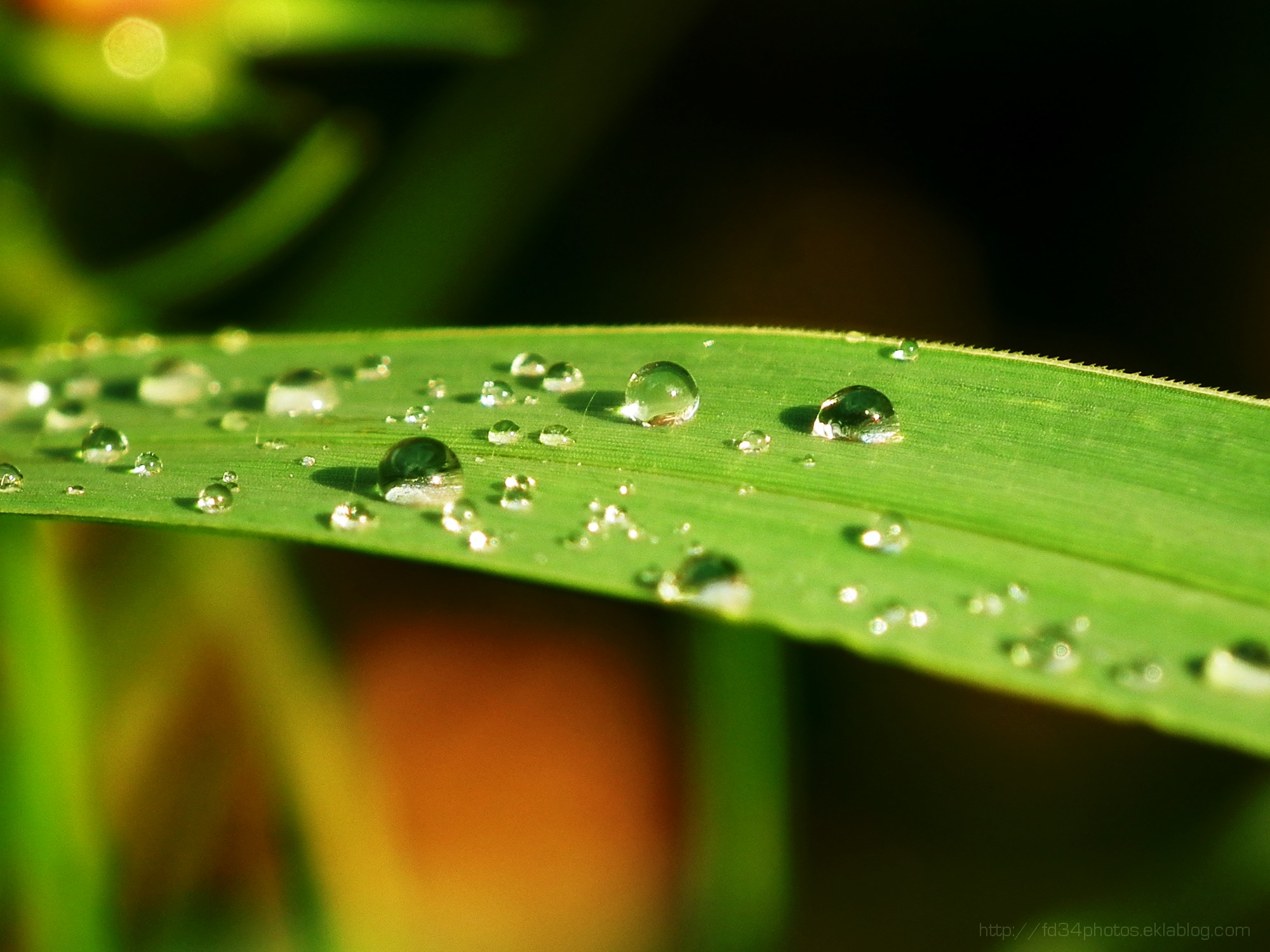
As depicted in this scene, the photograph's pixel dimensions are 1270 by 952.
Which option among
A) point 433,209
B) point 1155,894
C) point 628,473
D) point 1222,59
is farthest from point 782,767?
point 1222,59

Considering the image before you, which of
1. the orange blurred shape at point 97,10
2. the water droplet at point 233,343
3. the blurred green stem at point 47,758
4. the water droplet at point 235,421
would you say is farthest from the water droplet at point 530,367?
the orange blurred shape at point 97,10

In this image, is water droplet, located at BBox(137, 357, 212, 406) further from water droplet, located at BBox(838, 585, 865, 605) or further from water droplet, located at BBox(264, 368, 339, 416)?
water droplet, located at BBox(838, 585, 865, 605)

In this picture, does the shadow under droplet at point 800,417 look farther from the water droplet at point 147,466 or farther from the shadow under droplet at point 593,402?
the water droplet at point 147,466

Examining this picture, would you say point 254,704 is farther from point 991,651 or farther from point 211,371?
point 991,651

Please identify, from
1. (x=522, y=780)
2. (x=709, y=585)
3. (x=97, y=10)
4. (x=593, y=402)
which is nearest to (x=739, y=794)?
(x=522, y=780)

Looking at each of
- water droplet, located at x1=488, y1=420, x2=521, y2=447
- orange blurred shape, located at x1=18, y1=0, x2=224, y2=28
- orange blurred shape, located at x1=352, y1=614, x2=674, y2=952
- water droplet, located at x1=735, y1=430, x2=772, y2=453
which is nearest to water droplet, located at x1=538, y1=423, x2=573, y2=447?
water droplet, located at x1=488, y1=420, x2=521, y2=447

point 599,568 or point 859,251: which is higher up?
point 859,251
